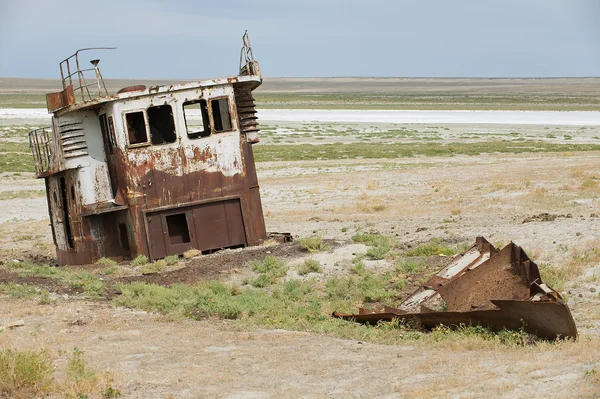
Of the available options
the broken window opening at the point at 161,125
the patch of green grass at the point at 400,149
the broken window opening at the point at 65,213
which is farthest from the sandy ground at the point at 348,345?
the patch of green grass at the point at 400,149

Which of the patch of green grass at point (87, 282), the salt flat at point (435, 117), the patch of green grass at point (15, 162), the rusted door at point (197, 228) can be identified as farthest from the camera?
the salt flat at point (435, 117)

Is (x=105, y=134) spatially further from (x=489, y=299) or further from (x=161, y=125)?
(x=489, y=299)

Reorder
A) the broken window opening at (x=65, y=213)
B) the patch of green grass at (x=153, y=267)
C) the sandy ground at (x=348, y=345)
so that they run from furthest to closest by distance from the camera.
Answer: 1. the broken window opening at (x=65, y=213)
2. the patch of green grass at (x=153, y=267)
3. the sandy ground at (x=348, y=345)

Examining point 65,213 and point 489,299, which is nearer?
point 489,299

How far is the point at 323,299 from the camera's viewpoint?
15.6 metres

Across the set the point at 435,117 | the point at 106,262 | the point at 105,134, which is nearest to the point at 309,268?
the point at 106,262

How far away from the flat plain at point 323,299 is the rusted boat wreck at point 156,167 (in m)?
0.77

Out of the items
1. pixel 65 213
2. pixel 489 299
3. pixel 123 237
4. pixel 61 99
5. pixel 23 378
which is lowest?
pixel 489 299

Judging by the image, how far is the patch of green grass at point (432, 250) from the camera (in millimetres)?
17953

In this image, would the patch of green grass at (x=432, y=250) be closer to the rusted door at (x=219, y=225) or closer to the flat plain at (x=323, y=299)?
the flat plain at (x=323, y=299)

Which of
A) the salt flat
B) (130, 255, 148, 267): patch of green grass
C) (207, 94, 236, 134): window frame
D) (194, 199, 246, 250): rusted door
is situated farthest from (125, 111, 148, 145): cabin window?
the salt flat

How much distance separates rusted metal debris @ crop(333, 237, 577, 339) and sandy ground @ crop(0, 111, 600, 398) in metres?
0.59

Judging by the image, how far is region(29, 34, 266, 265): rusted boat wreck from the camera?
19547 millimetres

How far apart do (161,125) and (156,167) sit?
43.9 inches
